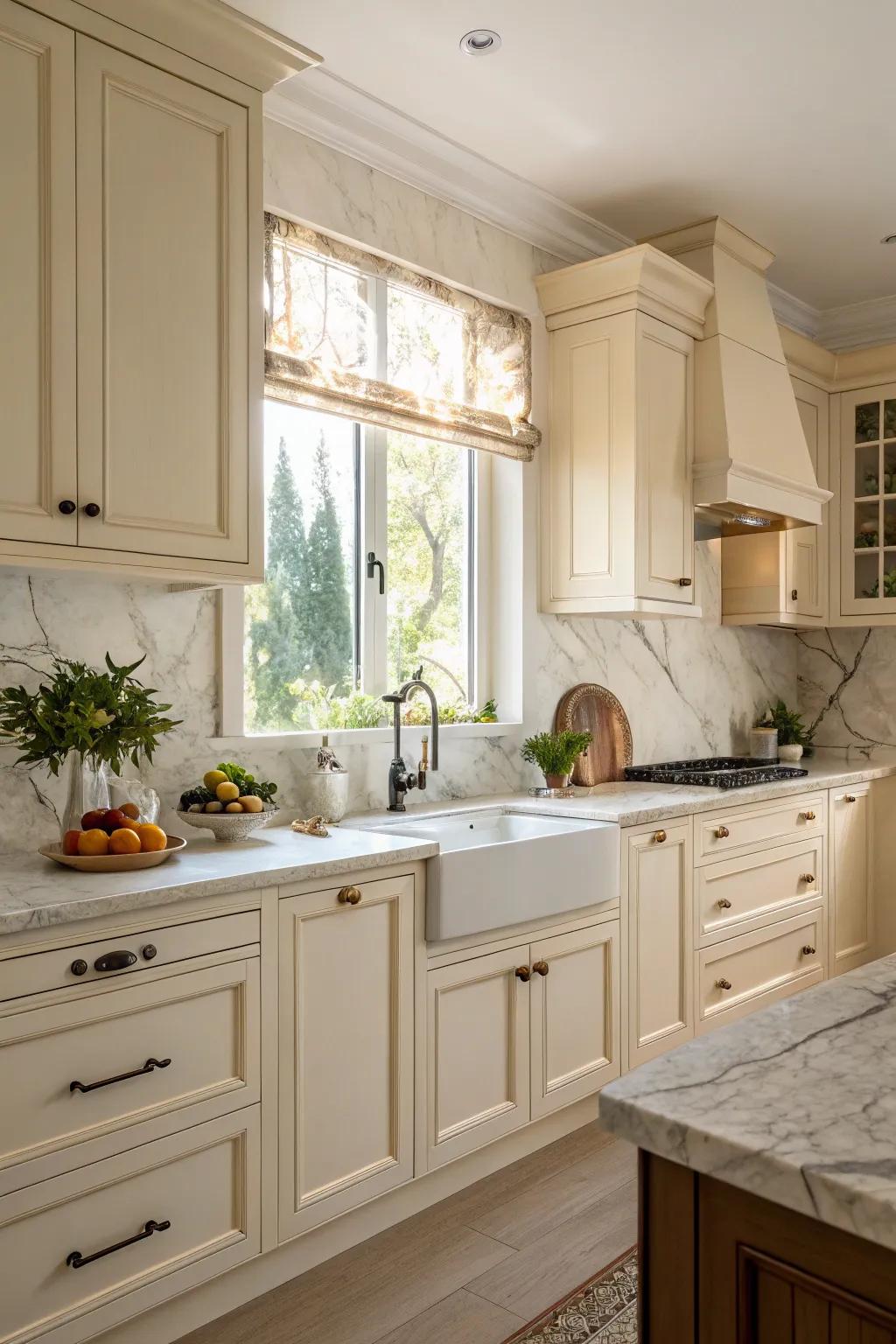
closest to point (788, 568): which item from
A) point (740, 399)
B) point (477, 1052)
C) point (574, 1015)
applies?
point (740, 399)

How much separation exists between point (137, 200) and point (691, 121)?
5.77ft

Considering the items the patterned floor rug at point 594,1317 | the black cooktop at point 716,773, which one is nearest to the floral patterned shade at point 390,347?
the black cooktop at point 716,773

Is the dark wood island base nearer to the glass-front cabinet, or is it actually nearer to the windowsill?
the windowsill

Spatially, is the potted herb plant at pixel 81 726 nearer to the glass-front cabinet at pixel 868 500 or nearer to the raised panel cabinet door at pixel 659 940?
the raised panel cabinet door at pixel 659 940

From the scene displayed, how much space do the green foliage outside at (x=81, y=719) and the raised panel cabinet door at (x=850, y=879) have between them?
2.91m

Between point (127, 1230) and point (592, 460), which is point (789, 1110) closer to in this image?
point (127, 1230)

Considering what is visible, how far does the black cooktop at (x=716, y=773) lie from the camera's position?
3.55 meters

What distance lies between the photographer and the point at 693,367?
3670 millimetres

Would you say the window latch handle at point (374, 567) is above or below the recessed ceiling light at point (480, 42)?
below

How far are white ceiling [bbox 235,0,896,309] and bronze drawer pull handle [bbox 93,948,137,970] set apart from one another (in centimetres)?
216

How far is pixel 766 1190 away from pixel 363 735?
7.49 feet

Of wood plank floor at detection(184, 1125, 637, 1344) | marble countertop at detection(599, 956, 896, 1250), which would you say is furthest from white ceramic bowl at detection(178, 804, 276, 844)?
marble countertop at detection(599, 956, 896, 1250)

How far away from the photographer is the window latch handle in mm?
3162

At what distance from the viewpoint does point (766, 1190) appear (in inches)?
30.2
